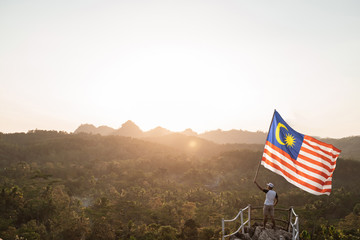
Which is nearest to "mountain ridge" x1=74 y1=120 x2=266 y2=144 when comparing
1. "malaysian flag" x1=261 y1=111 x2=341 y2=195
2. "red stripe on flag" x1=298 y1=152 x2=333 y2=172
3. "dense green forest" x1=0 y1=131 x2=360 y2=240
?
"dense green forest" x1=0 y1=131 x2=360 y2=240

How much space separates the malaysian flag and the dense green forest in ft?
27.4

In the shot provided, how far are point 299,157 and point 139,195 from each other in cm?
2132

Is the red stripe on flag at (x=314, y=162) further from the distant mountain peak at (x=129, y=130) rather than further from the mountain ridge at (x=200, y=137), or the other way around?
the distant mountain peak at (x=129, y=130)

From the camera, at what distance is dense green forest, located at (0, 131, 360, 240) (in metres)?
18.2

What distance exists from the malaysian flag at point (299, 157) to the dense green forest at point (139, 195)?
27.4ft

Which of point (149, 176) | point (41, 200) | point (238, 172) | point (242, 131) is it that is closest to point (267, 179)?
point (238, 172)

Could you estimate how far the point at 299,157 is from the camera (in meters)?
10.7

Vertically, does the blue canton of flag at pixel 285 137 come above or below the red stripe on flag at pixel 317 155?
above

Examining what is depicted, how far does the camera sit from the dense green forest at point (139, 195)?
717 inches

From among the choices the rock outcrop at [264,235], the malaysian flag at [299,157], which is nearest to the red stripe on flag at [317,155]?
the malaysian flag at [299,157]

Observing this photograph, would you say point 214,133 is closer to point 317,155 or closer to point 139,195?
point 139,195

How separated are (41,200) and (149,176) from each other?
1681 centimetres

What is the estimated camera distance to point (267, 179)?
39719 millimetres

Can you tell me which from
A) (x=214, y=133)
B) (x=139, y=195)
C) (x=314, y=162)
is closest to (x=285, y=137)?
(x=314, y=162)
